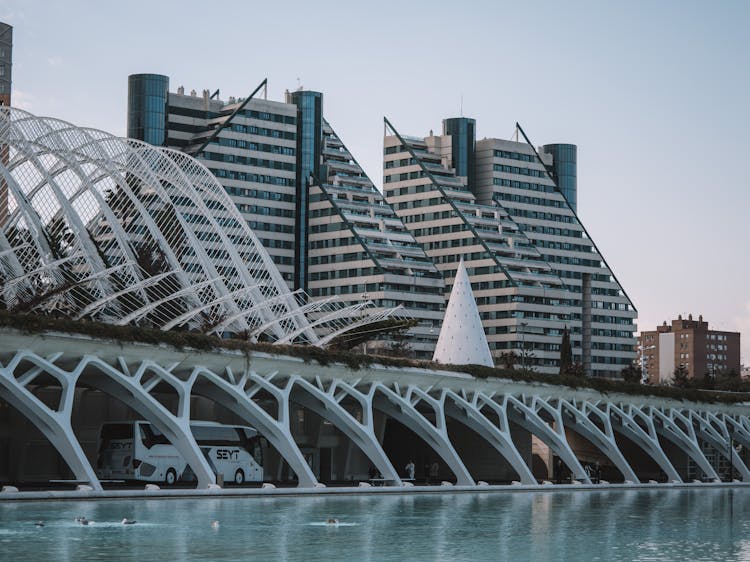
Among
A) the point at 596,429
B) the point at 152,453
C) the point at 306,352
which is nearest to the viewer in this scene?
the point at 152,453

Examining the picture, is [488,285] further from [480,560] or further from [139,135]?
[480,560]

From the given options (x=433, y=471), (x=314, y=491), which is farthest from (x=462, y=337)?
(x=314, y=491)

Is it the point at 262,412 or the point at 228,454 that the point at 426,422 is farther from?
the point at 262,412

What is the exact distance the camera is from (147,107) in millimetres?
157375

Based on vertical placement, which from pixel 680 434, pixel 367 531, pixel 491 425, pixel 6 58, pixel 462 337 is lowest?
pixel 367 531

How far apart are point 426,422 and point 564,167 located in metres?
139

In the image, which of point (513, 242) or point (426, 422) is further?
point (513, 242)

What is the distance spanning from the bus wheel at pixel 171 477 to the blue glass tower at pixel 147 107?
105075 mm

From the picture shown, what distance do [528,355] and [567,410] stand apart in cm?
8409

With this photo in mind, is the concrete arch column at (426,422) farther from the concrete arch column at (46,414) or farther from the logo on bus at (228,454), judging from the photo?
the concrete arch column at (46,414)

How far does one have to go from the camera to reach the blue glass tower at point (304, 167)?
155750 millimetres

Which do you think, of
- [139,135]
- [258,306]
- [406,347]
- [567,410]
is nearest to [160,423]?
[258,306]

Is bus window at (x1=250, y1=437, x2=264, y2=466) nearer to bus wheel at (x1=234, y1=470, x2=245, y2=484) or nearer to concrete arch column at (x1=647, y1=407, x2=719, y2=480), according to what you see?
bus wheel at (x1=234, y1=470, x2=245, y2=484)

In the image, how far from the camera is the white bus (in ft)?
175
